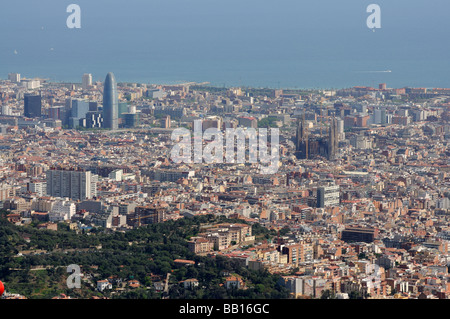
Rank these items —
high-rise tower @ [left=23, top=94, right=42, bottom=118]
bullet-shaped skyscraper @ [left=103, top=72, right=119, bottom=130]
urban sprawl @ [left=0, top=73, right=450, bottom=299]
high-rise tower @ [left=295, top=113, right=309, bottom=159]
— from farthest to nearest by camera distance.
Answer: high-rise tower @ [left=23, top=94, right=42, bottom=118], bullet-shaped skyscraper @ [left=103, top=72, right=119, bottom=130], high-rise tower @ [left=295, top=113, right=309, bottom=159], urban sprawl @ [left=0, top=73, right=450, bottom=299]

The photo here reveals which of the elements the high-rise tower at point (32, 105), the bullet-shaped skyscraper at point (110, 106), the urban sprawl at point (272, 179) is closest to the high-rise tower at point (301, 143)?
the urban sprawl at point (272, 179)

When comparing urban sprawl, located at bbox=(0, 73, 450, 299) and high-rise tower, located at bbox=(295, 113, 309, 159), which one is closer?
urban sprawl, located at bbox=(0, 73, 450, 299)

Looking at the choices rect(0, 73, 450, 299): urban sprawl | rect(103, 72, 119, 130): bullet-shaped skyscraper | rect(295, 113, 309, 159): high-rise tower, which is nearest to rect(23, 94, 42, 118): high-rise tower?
rect(0, 73, 450, 299): urban sprawl

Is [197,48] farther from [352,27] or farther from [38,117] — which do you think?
[38,117]

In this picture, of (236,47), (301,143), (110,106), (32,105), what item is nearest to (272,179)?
(301,143)

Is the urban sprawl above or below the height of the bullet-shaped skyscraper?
below

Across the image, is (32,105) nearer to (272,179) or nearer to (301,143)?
(301,143)

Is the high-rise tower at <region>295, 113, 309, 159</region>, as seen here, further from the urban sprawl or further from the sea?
the sea

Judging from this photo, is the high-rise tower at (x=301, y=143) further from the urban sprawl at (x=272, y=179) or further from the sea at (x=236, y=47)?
the sea at (x=236, y=47)

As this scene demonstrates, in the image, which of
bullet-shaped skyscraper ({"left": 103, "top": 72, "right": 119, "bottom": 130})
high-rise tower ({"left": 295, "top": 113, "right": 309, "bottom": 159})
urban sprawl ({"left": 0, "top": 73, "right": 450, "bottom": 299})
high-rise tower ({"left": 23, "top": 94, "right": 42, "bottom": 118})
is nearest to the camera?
urban sprawl ({"left": 0, "top": 73, "right": 450, "bottom": 299})
